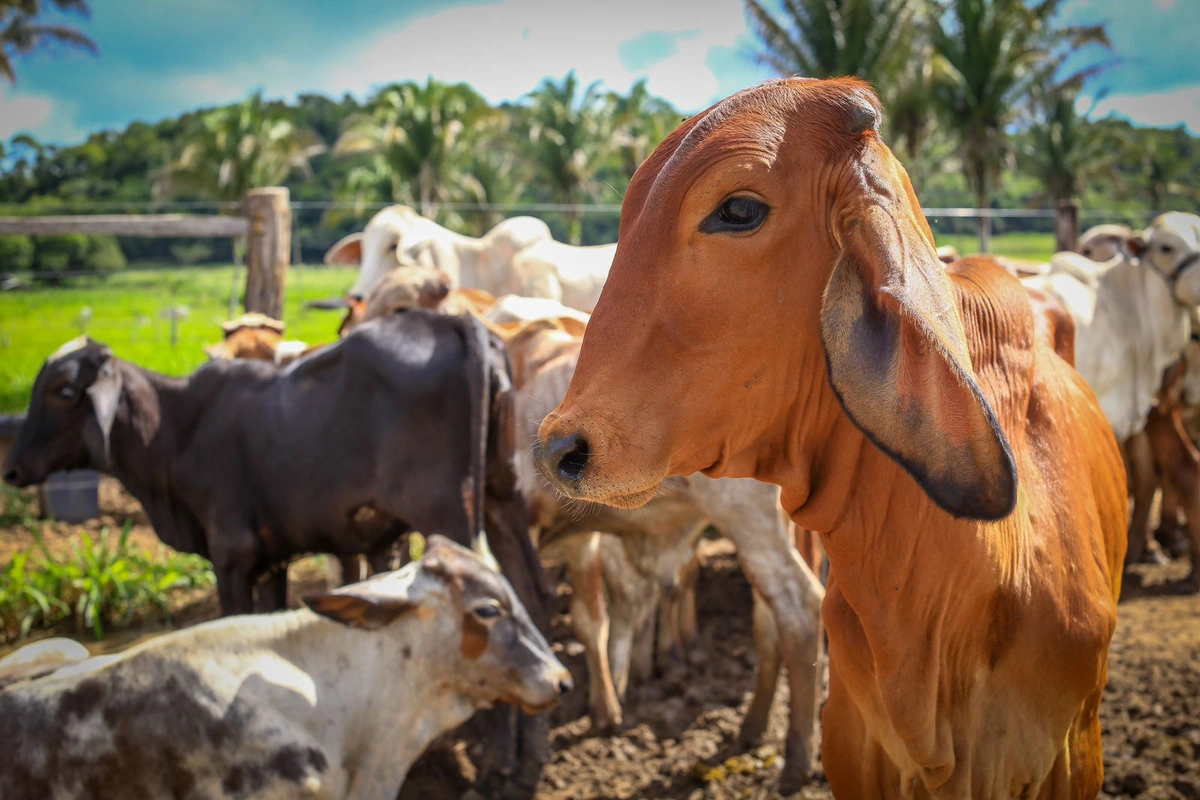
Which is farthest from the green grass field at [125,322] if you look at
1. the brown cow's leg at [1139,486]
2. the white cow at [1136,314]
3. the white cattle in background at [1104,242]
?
the brown cow's leg at [1139,486]

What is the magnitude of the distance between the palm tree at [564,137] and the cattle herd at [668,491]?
36.2 meters

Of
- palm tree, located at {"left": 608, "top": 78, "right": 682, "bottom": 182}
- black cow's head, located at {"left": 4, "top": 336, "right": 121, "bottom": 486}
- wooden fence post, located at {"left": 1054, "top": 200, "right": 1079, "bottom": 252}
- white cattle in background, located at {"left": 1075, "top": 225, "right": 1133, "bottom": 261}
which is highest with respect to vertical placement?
palm tree, located at {"left": 608, "top": 78, "right": 682, "bottom": 182}

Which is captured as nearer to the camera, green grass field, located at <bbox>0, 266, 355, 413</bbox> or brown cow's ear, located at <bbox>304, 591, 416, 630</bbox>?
brown cow's ear, located at <bbox>304, 591, 416, 630</bbox>

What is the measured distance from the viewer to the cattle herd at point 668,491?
1.60 metres

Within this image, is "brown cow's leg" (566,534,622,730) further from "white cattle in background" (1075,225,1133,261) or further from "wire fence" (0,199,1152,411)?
"white cattle in background" (1075,225,1133,261)

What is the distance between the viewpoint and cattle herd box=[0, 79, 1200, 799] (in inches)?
63.1

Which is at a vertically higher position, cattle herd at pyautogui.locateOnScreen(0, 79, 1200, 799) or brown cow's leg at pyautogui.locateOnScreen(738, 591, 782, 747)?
cattle herd at pyautogui.locateOnScreen(0, 79, 1200, 799)

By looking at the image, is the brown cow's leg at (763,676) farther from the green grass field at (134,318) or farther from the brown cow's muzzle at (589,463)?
the green grass field at (134,318)

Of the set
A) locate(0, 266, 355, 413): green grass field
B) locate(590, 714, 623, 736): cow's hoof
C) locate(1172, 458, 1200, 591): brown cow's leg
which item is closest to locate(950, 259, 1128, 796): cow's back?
locate(590, 714, 623, 736): cow's hoof

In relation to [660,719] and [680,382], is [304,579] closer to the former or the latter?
[660,719]

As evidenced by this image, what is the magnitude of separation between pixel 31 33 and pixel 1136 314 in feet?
103

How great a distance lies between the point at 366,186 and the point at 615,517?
44.0 meters

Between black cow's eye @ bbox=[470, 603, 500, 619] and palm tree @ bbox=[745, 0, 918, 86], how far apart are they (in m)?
27.9

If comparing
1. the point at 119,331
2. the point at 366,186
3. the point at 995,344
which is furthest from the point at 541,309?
the point at 366,186
